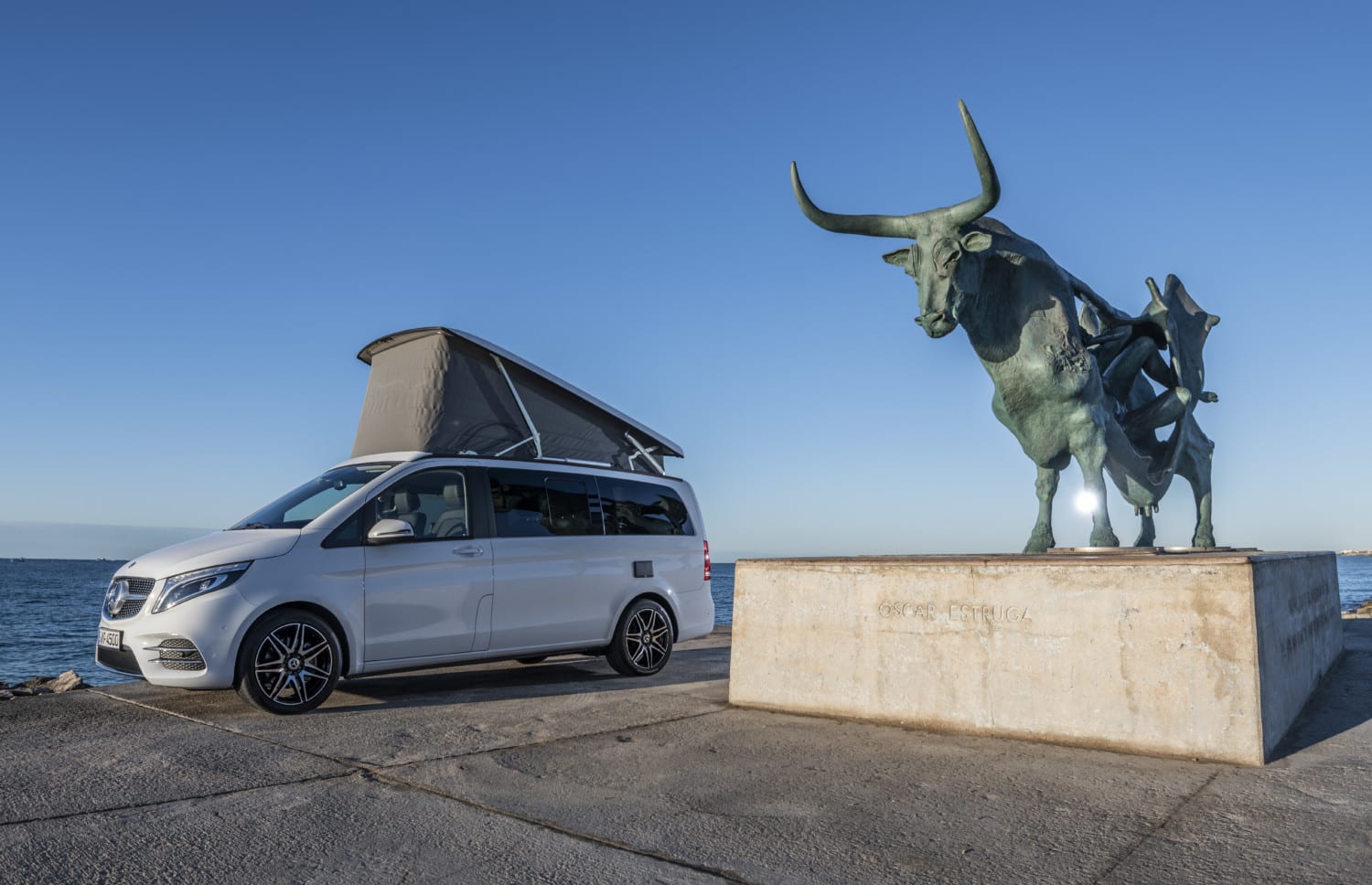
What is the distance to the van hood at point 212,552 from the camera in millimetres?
5910

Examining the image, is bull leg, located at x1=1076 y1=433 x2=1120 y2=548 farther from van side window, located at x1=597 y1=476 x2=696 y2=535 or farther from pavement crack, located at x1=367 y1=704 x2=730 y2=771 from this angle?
van side window, located at x1=597 y1=476 x2=696 y2=535

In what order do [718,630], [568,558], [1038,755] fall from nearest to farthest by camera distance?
1. [1038,755]
2. [568,558]
3. [718,630]

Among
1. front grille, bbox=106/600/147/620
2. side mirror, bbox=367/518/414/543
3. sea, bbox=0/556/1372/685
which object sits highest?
side mirror, bbox=367/518/414/543

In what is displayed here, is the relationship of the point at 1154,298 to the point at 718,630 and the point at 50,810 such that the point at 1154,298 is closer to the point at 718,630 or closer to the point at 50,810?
the point at 718,630

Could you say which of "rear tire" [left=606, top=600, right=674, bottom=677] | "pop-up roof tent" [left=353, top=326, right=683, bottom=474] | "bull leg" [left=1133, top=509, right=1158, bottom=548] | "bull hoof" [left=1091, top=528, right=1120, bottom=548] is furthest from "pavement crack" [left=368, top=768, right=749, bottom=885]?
"pop-up roof tent" [left=353, top=326, right=683, bottom=474]

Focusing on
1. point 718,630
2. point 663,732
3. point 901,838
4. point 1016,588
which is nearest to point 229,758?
point 663,732

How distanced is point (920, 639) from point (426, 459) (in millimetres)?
3827

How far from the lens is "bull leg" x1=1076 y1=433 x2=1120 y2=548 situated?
6.98 metres

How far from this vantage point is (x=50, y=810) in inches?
141

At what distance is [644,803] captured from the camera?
12.3ft

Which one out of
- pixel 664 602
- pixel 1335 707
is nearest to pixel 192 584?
pixel 664 602

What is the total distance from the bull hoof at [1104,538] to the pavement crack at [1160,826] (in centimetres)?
287

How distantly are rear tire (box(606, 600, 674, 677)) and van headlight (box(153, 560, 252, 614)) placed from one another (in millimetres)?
3148

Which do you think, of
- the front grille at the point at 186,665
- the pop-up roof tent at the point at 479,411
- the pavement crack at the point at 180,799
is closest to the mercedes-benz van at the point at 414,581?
the front grille at the point at 186,665
